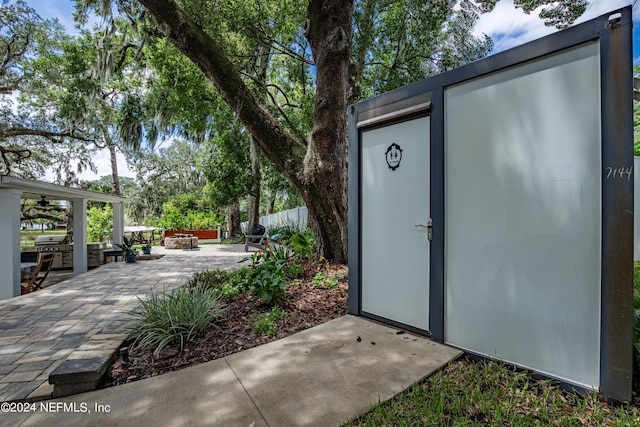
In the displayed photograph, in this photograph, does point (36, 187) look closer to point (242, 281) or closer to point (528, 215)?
point (242, 281)

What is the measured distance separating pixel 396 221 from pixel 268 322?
1.65 meters

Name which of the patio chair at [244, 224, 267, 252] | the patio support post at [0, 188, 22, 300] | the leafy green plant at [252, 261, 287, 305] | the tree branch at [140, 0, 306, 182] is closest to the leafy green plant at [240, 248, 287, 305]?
the leafy green plant at [252, 261, 287, 305]

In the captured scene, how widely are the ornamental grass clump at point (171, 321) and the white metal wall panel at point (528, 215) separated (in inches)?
90.5

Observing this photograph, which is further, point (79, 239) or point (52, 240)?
point (52, 240)

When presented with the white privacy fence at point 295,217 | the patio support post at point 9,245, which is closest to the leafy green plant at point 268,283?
the patio support post at point 9,245

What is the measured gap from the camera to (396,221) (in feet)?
10.3

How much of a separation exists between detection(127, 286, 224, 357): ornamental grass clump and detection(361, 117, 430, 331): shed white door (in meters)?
1.67

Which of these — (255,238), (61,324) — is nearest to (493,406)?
(61,324)

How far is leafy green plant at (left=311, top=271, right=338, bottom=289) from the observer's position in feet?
14.6

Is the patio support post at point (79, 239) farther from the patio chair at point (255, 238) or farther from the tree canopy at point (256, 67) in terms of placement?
the patio chair at point (255, 238)

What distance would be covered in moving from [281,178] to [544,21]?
1051 cm

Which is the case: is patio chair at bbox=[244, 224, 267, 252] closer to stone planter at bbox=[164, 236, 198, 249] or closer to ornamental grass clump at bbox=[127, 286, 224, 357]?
stone planter at bbox=[164, 236, 198, 249]

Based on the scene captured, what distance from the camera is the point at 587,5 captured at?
6.84 m

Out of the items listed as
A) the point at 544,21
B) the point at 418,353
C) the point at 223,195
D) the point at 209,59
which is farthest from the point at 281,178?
the point at 418,353
